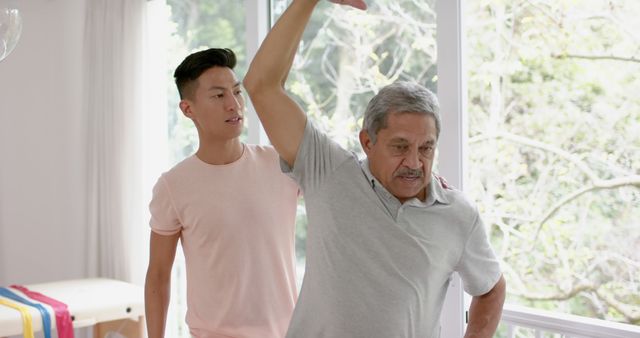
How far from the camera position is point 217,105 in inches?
92.3

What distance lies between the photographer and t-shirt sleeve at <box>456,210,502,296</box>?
5.84 feet

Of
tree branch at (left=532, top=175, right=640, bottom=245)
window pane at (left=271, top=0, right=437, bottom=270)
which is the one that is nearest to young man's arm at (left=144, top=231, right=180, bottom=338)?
window pane at (left=271, top=0, right=437, bottom=270)

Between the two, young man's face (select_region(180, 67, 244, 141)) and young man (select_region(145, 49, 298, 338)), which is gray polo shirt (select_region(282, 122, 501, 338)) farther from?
young man's face (select_region(180, 67, 244, 141))

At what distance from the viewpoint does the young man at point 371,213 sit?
5.48 feet

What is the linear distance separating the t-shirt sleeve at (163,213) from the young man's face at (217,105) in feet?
0.65

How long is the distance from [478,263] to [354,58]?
2.13 meters

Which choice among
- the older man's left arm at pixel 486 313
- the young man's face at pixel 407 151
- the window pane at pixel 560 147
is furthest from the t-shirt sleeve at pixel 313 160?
the window pane at pixel 560 147

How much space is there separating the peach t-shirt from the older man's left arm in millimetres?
603

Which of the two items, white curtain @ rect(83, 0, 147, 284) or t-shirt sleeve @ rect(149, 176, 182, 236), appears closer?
t-shirt sleeve @ rect(149, 176, 182, 236)

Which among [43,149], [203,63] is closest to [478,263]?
[203,63]

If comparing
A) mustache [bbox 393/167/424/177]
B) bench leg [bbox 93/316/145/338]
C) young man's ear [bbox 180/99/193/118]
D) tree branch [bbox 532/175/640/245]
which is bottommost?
bench leg [bbox 93/316/145/338]

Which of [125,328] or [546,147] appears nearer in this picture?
[125,328]

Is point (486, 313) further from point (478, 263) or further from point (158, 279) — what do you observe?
point (158, 279)

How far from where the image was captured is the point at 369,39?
147 inches
